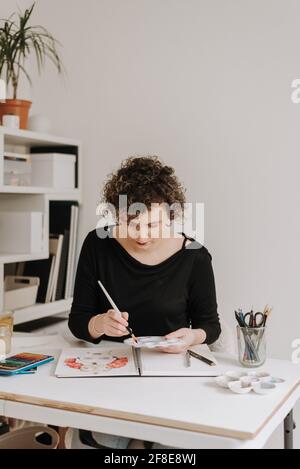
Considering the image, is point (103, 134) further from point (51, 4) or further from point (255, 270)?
point (255, 270)

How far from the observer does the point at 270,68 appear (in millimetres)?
2262

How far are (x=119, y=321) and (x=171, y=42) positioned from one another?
137cm

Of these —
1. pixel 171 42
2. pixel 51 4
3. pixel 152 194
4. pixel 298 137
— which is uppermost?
pixel 51 4

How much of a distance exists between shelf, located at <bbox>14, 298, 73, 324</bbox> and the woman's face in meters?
0.71

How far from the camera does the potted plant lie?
2.38 m

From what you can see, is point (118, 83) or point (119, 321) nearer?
point (119, 321)

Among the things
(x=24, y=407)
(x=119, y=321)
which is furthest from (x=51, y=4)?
(x=24, y=407)

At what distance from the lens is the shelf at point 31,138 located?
7.64 ft

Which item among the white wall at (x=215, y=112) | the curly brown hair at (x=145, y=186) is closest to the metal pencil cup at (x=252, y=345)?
the curly brown hair at (x=145, y=186)

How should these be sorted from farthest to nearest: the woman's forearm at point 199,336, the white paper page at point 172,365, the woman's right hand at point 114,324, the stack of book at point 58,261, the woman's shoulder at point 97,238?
the stack of book at point 58,261
the woman's shoulder at point 97,238
the woman's forearm at point 199,336
the woman's right hand at point 114,324
the white paper page at point 172,365

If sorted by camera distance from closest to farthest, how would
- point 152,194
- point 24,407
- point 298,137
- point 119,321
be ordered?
point 24,407, point 119,321, point 152,194, point 298,137

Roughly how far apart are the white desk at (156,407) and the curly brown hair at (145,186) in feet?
2.04

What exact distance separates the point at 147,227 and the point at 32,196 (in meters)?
0.89

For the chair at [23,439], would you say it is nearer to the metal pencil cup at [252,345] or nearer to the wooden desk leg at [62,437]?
the wooden desk leg at [62,437]
